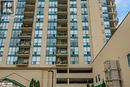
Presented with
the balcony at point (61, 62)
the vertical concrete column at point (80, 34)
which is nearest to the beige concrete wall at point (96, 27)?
the vertical concrete column at point (80, 34)

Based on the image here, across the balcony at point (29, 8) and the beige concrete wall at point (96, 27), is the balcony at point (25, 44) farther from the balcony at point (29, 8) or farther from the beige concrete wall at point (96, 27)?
the beige concrete wall at point (96, 27)

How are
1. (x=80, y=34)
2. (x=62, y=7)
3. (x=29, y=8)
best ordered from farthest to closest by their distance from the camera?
1. (x=62, y=7)
2. (x=29, y=8)
3. (x=80, y=34)

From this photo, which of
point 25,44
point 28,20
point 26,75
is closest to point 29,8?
point 28,20

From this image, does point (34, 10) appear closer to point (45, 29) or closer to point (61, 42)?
point (45, 29)

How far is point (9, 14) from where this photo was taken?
2424 inches

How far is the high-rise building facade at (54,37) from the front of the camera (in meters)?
53.7

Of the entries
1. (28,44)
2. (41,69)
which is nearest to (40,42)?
(28,44)

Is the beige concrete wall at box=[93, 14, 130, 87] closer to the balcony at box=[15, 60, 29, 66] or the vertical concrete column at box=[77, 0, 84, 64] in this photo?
the vertical concrete column at box=[77, 0, 84, 64]

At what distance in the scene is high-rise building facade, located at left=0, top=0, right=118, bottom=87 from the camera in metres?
53.7

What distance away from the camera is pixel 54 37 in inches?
2283

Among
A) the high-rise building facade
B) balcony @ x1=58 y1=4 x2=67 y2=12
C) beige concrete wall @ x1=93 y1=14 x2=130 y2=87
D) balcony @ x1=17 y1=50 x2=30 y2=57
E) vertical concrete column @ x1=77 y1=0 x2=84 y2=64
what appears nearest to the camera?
beige concrete wall @ x1=93 y1=14 x2=130 y2=87

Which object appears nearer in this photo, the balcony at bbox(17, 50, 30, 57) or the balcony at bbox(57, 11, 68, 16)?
the balcony at bbox(17, 50, 30, 57)

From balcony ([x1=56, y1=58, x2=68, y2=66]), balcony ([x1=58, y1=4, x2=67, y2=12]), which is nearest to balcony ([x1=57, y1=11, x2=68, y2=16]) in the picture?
balcony ([x1=58, y1=4, x2=67, y2=12])

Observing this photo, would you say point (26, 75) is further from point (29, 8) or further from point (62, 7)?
point (62, 7)
